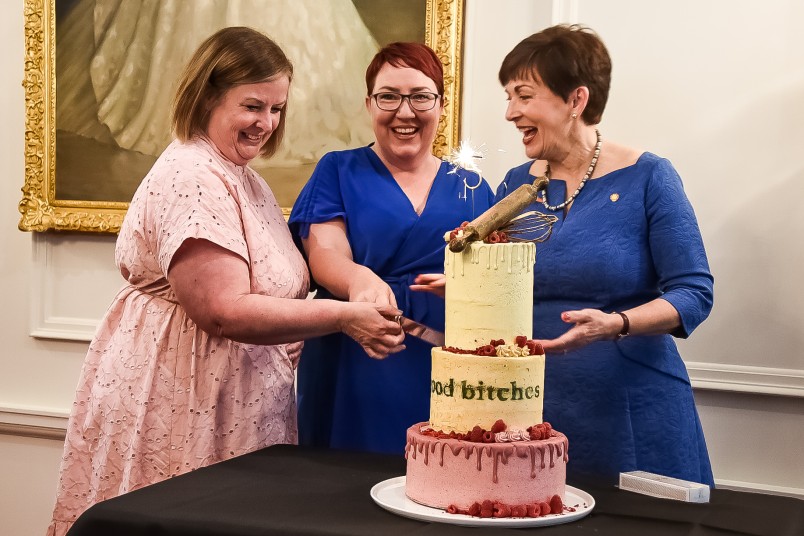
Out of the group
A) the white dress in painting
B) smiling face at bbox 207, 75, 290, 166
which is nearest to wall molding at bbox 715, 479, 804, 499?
the white dress in painting

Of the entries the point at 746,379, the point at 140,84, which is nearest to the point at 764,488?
the point at 746,379

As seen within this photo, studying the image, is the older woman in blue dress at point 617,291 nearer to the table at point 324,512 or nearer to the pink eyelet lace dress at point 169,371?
the table at point 324,512

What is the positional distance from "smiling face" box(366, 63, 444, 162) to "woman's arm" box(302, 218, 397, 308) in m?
0.27

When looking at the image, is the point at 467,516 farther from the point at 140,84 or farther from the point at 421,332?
the point at 140,84

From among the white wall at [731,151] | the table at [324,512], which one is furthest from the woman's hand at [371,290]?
the white wall at [731,151]

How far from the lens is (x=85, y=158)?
423 cm

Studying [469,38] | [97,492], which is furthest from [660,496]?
[469,38]

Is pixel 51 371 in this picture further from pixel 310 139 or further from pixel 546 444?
pixel 546 444

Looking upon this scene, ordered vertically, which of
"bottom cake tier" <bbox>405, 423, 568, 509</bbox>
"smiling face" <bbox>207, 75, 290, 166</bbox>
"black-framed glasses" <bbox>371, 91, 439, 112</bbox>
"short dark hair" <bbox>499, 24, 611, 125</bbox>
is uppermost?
"short dark hair" <bbox>499, 24, 611, 125</bbox>

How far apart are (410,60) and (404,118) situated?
16 centimetres

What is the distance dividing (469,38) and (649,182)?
1.43 m

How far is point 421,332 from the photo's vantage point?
2.47 metres

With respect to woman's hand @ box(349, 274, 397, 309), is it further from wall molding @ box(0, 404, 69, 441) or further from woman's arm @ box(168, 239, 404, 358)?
wall molding @ box(0, 404, 69, 441)

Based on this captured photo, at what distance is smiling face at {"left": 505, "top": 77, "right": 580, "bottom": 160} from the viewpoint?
2623 millimetres
